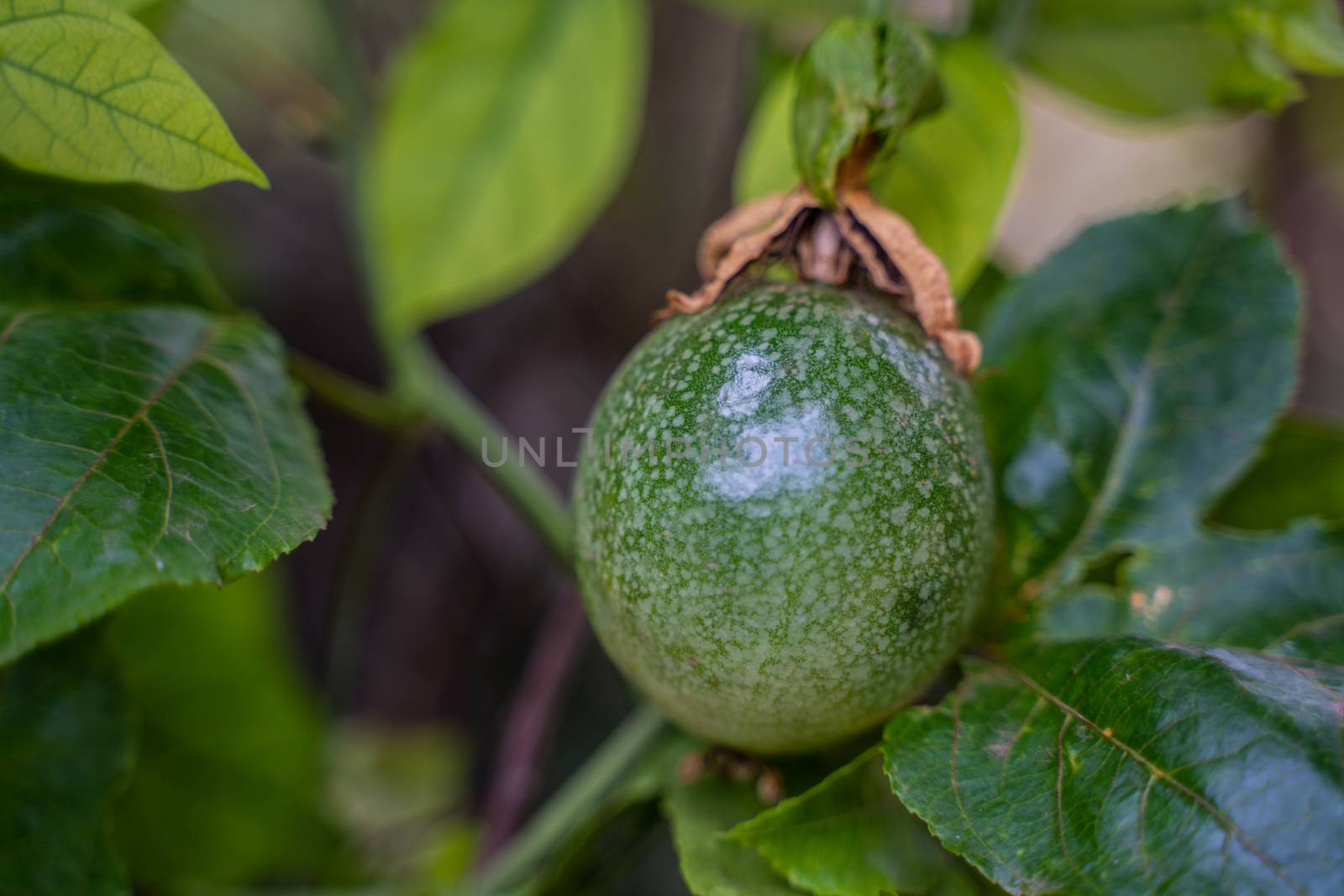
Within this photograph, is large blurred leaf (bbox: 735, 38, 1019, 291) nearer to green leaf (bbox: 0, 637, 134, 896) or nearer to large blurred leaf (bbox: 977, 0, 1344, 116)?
large blurred leaf (bbox: 977, 0, 1344, 116)

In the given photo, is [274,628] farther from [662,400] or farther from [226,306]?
[662,400]

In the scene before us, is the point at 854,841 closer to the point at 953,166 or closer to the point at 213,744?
the point at 953,166

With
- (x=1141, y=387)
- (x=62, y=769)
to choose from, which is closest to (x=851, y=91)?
(x=1141, y=387)

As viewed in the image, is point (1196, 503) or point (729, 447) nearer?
point (729, 447)

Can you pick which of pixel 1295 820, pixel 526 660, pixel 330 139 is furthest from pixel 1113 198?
pixel 1295 820

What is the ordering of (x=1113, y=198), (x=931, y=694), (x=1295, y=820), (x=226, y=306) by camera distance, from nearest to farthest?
(x=1295, y=820), (x=931, y=694), (x=226, y=306), (x=1113, y=198)

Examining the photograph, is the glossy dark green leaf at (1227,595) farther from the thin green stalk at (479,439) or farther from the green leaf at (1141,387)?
the thin green stalk at (479,439)
